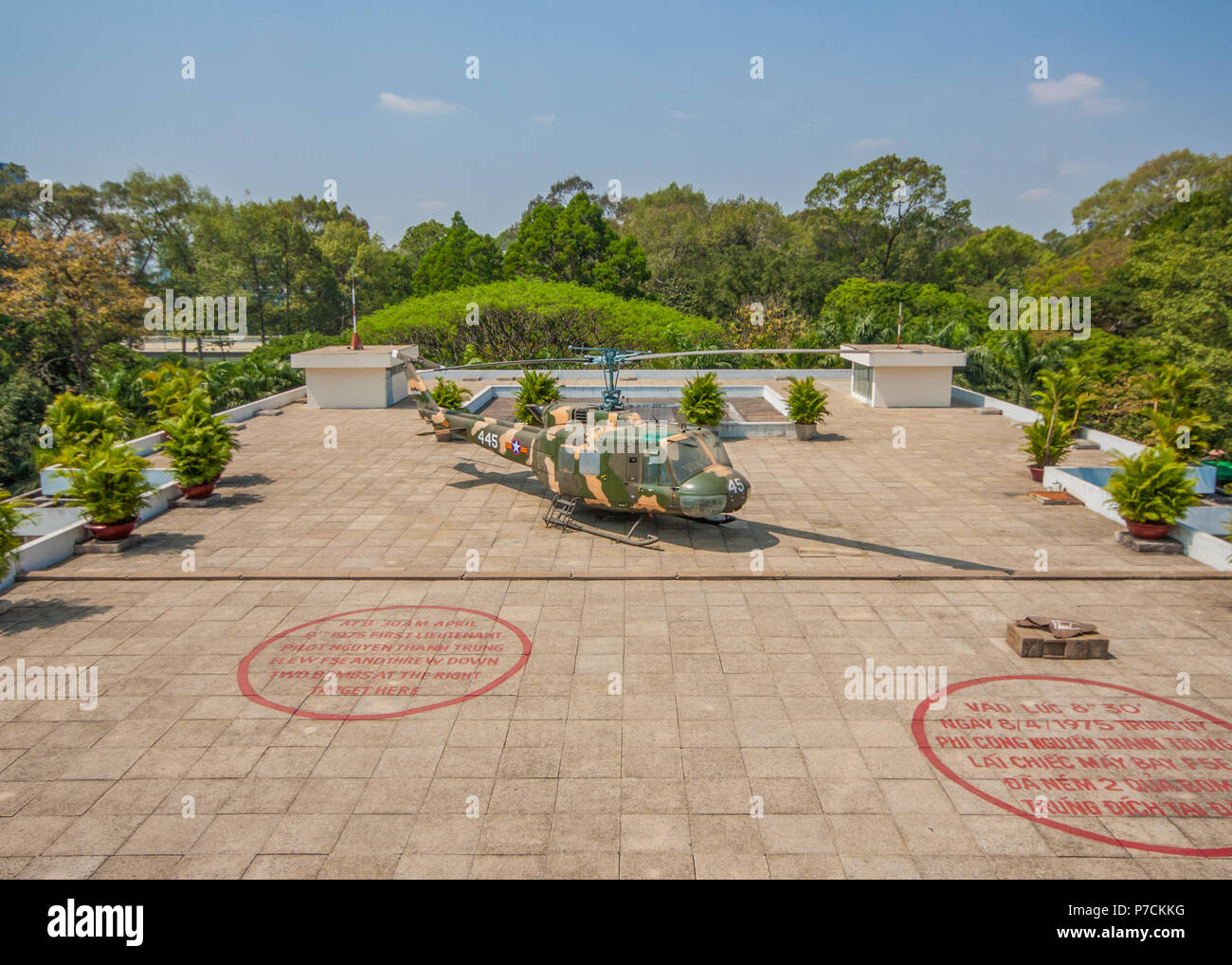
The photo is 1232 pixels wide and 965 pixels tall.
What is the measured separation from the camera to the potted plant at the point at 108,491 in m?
19.5

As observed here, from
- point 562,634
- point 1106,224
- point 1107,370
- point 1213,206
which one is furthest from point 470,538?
point 1106,224

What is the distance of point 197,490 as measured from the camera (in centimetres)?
2384

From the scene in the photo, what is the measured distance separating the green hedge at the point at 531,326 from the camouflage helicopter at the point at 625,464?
3340 cm

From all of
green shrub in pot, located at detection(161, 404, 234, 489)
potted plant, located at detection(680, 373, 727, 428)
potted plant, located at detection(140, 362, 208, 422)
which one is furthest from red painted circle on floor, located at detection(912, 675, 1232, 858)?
potted plant, located at detection(140, 362, 208, 422)

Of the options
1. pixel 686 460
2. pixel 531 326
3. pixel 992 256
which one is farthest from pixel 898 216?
pixel 686 460

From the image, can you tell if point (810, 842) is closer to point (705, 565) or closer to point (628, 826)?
point (628, 826)

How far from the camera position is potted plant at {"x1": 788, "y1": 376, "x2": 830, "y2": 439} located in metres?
31.9

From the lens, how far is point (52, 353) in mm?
48719

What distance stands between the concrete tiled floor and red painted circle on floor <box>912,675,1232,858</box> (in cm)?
17

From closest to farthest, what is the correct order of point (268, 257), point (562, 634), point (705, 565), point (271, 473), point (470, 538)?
point (562, 634) → point (705, 565) → point (470, 538) → point (271, 473) → point (268, 257)

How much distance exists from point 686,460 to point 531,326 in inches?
1530

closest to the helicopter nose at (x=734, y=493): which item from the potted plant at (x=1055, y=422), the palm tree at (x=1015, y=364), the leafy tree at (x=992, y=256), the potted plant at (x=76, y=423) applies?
the potted plant at (x=1055, y=422)

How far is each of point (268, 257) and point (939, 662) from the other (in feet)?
271

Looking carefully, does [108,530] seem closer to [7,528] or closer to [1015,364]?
[7,528]
